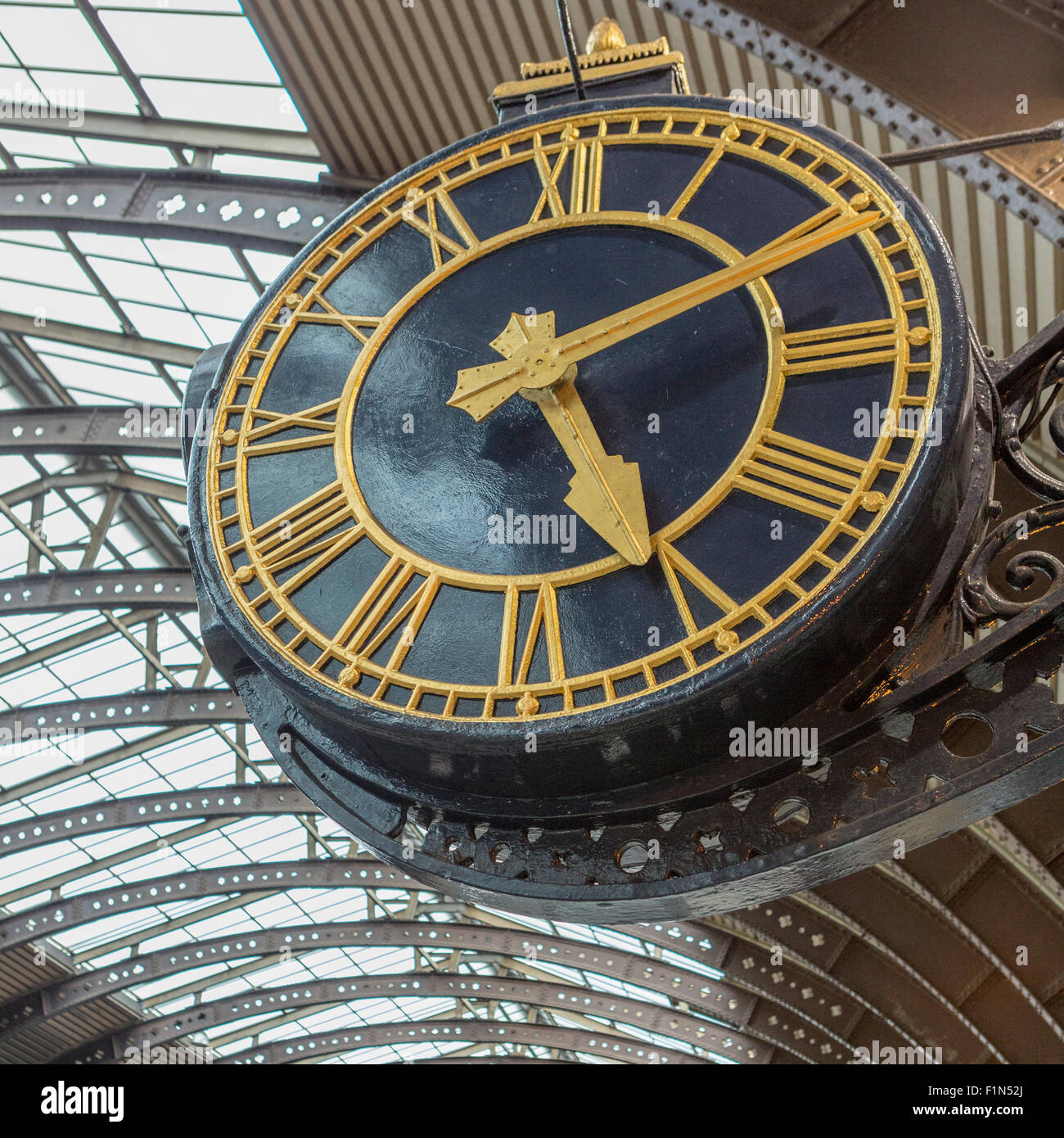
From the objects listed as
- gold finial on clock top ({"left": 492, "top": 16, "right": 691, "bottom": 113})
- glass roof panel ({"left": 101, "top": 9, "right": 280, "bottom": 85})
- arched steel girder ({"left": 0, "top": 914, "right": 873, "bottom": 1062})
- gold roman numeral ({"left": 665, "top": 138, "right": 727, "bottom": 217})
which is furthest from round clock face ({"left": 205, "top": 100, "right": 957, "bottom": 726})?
arched steel girder ({"left": 0, "top": 914, "right": 873, "bottom": 1062})

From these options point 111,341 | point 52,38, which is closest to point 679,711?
point 52,38

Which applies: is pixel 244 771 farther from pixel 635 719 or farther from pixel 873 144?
pixel 635 719

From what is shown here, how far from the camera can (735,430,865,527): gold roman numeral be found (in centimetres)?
339

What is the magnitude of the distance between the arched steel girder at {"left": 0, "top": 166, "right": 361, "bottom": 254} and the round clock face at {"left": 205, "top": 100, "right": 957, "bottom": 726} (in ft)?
17.0

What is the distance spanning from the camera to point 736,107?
4.22 metres

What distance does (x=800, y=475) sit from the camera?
3492 millimetres

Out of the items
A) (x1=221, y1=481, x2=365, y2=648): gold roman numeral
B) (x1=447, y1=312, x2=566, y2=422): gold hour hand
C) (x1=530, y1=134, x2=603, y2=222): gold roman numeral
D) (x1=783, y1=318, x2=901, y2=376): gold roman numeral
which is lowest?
(x1=221, y1=481, x2=365, y2=648): gold roman numeral

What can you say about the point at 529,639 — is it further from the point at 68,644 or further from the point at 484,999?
the point at 484,999

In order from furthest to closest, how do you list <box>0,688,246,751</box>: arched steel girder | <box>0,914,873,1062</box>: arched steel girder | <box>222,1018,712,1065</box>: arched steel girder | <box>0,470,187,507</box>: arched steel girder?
1. <box>222,1018,712,1065</box>: arched steel girder
2. <box>0,914,873,1062</box>: arched steel girder
3. <box>0,470,187,507</box>: arched steel girder
4. <box>0,688,246,751</box>: arched steel girder

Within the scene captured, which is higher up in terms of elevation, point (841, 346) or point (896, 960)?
point (896, 960)

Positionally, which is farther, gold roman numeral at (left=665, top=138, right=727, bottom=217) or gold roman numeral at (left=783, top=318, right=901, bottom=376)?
gold roman numeral at (left=665, top=138, right=727, bottom=217)

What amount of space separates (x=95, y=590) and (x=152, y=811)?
501 centimetres

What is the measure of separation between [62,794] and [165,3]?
15.5 m

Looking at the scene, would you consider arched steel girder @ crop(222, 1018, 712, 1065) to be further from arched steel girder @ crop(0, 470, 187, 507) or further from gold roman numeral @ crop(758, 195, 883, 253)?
gold roman numeral @ crop(758, 195, 883, 253)
